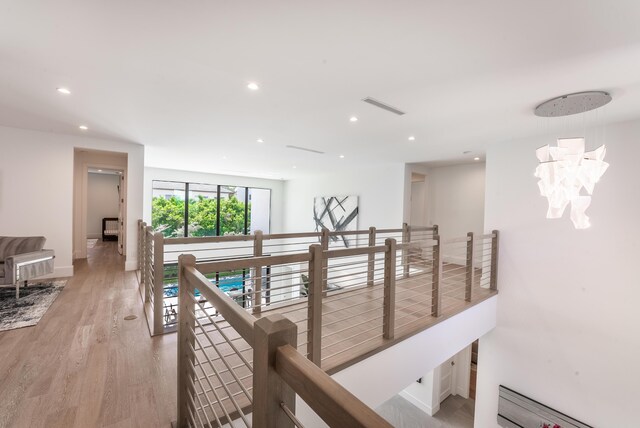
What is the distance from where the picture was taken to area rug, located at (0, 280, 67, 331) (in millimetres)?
2693

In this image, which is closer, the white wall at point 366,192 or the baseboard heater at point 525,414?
the baseboard heater at point 525,414

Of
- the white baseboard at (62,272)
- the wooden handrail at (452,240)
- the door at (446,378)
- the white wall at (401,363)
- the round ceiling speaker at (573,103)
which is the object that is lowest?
the door at (446,378)

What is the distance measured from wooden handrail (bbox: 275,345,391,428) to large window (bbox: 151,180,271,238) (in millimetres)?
8724

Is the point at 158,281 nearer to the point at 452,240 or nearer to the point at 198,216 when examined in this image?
the point at 452,240

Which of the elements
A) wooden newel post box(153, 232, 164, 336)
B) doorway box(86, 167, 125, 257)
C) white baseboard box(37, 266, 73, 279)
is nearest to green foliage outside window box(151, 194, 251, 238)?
doorway box(86, 167, 125, 257)

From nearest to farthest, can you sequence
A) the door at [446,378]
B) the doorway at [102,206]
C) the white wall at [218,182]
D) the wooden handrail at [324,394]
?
the wooden handrail at [324,394], the door at [446,378], the white wall at [218,182], the doorway at [102,206]

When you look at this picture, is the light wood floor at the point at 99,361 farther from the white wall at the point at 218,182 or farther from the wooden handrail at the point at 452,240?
the white wall at the point at 218,182

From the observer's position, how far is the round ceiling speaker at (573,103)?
8.05 feet

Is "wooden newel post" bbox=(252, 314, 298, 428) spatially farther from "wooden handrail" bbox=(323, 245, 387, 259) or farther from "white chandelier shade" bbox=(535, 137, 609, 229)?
"white chandelier shade" bbox=(535, 137, 609, 229)

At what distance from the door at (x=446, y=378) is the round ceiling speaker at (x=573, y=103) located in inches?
203

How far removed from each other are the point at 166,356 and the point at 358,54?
2701 mm

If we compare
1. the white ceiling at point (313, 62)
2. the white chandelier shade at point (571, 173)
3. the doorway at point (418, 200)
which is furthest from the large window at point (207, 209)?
the white chandelier shade at point (571, 173)

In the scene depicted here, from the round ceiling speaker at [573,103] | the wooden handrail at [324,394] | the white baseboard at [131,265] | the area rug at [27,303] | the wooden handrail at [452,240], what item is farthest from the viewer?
the white baseboard at [131,265]

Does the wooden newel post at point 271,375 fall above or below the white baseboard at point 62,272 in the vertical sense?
above
